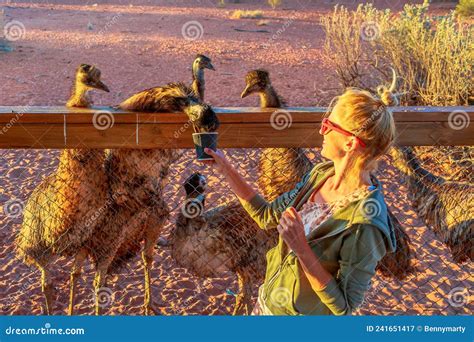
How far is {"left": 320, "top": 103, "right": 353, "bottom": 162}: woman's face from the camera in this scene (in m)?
Result: 1.98

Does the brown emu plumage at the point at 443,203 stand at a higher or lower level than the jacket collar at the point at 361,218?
lower

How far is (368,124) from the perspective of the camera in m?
1.93

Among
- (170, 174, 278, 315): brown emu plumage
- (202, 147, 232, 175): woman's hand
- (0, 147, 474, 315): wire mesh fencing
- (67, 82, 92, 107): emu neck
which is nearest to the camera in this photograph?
(202, 147, 232, 175): woman's hand

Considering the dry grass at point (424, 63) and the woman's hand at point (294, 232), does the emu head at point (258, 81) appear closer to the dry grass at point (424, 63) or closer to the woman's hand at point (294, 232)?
the woman's hand at point (294, 232)

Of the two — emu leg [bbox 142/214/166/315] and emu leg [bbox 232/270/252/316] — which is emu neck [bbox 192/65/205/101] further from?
emu leg [bbox 232/270/252/316]

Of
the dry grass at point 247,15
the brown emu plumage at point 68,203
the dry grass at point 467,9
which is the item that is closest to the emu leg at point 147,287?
the brown emu plumage at point 68,203

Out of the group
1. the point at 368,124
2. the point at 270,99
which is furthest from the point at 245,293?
the point at 368,124

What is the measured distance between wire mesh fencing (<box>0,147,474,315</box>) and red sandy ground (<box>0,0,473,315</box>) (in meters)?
0.02

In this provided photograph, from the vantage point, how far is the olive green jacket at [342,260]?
1874 mm

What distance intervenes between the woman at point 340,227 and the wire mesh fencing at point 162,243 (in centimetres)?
145

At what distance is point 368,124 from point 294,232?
1.38ft

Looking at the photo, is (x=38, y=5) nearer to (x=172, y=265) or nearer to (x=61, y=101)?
(x=61, y=101)

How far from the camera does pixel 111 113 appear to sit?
2590mm

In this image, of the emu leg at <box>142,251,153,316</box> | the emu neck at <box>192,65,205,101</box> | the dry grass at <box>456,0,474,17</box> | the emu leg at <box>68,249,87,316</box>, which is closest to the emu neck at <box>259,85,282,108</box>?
the emu neck at <box>192,65,205,101</box>
